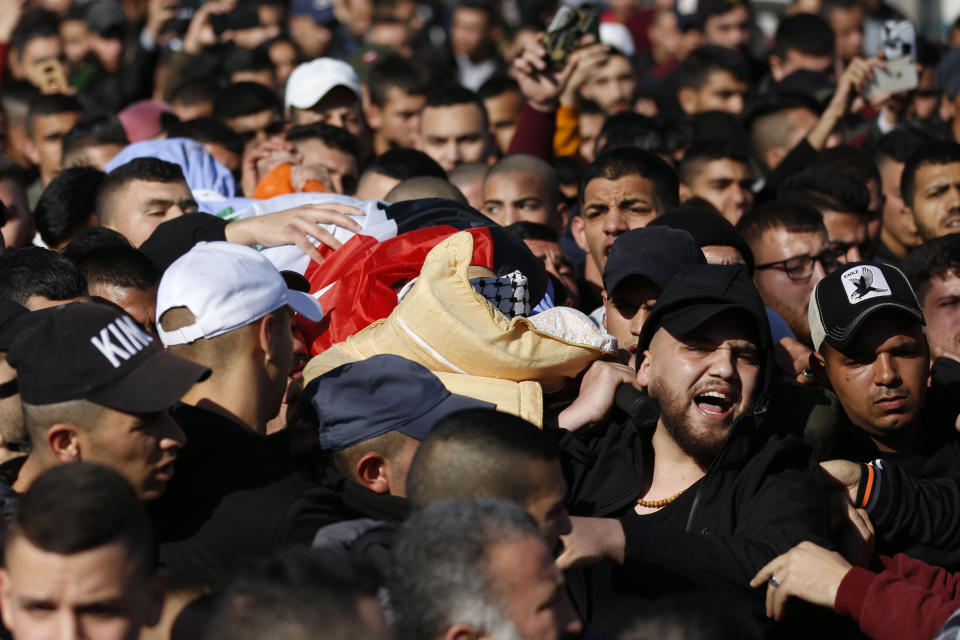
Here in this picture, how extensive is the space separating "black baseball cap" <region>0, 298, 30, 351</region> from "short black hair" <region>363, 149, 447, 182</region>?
3.06 m

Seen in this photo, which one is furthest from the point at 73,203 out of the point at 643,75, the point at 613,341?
the point at 643,75

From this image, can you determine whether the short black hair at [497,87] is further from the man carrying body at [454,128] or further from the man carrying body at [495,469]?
the man carrying body at [495,469]

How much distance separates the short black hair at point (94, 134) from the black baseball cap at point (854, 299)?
4.87 m

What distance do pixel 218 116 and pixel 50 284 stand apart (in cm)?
437

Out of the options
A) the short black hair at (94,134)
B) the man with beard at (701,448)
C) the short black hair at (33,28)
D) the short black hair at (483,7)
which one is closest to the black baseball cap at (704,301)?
the man with beard at (701,448)

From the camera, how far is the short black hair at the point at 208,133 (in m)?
8.04

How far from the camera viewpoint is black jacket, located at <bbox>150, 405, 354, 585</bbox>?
11.0 feet

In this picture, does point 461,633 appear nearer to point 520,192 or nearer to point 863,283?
point 863,283

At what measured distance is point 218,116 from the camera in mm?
8836

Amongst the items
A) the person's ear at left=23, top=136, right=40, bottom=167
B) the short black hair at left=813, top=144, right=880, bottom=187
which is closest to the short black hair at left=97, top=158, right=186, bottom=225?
the person's ear at left=23, top=136, right=40, bottom=167

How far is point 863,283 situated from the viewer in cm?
470

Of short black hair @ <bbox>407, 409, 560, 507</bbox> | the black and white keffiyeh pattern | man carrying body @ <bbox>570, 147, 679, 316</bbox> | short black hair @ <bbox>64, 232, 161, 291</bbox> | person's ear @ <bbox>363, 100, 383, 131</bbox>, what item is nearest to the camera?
short black hair @ <bbox>407, 409, 560, 507</bbox>

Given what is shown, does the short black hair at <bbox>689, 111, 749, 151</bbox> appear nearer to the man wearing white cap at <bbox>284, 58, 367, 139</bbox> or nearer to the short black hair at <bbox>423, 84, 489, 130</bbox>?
the short black hair at <bbox>423, 84, 489, 130</bbox>

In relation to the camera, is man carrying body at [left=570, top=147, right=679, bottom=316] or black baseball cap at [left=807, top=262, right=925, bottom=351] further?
man carrying body at [left=570, top=147, right=679, bottom=316]
